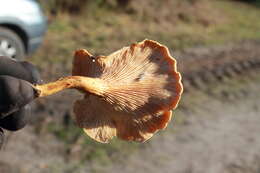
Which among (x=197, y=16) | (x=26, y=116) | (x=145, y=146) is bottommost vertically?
(x=197, y=16)

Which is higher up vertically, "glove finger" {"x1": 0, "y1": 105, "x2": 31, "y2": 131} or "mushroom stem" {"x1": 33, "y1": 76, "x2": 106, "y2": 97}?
"mushroom stem" {"x1": 33, "y1": 76, "x2": 106, "y2": 97}

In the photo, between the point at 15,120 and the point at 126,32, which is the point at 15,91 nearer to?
the point at 15,120

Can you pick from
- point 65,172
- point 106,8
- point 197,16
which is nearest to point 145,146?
point 65,172

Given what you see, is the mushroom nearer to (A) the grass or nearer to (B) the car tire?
(A) the grass

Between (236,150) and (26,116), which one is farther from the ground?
(26,116)

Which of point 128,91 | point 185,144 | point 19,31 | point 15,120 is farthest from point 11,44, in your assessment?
point 128,91

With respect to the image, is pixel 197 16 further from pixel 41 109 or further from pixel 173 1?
pixel 41 109

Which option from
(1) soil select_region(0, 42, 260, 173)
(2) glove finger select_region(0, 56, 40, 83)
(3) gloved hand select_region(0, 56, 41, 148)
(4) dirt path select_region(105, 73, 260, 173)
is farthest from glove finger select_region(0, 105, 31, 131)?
(4) dirt path select_region(105, 73, 260, 173)
